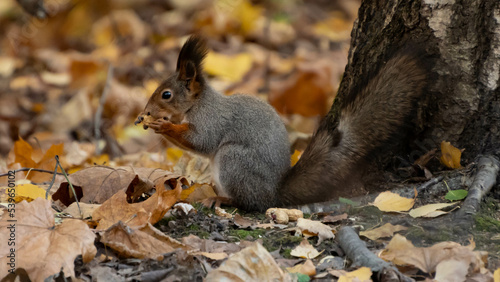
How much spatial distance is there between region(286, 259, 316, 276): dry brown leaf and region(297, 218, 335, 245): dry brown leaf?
0.75 ft

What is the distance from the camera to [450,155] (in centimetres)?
222

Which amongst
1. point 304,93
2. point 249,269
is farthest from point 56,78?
point 249,269

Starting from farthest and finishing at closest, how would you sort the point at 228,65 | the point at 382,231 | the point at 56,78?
the point at 56,78, the point at 228,65, the point at 382,231

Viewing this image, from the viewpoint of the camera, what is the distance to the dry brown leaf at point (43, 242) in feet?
4.98

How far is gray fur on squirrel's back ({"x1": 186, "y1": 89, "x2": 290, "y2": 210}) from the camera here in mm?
2393

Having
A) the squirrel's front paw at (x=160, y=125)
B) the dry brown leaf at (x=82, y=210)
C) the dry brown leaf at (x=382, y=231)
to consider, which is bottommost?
the dry brown leaf at (x=82, y=210)

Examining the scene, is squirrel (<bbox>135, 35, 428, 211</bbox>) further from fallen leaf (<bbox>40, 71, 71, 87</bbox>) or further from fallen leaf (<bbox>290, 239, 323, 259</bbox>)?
fallen leaf (<bbox>40, 71, 71, 87</bbox>)

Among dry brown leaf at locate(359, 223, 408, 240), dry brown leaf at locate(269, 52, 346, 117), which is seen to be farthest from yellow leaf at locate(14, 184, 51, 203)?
dry brown leaf at locate(269, 52, 346, 117)

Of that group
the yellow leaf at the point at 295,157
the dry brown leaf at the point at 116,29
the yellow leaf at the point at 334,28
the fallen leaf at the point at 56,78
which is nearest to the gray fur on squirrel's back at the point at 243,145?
the yellow leaf at the point at 295,157

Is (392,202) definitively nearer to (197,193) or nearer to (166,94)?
(197,193)

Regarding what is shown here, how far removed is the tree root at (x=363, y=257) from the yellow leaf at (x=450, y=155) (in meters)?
0.65

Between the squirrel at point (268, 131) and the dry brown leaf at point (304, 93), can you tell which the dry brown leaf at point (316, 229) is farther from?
the dry brown leaf at point (304, 93)

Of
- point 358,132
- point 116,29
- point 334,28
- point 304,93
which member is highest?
point 334,28

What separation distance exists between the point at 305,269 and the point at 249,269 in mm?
216
